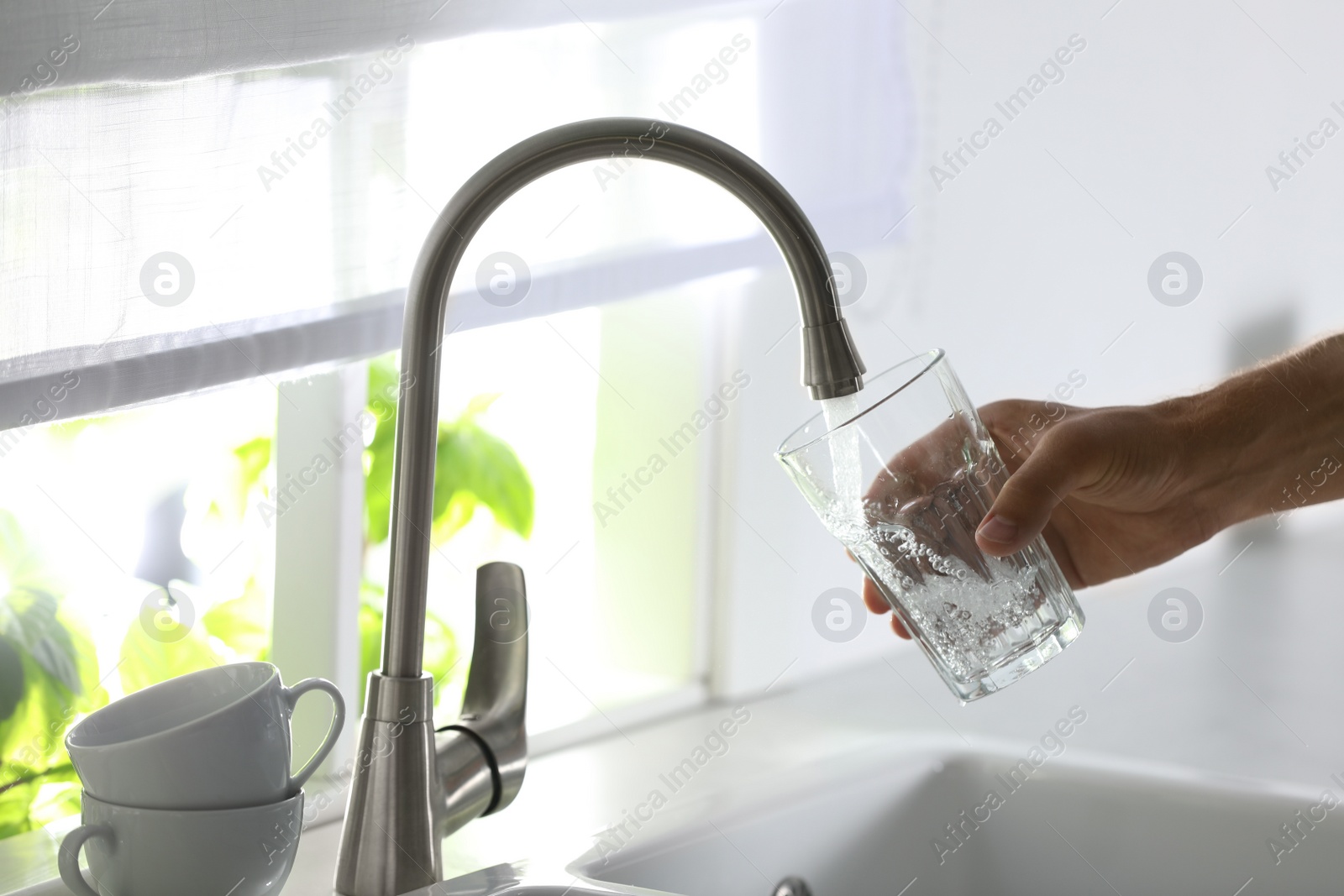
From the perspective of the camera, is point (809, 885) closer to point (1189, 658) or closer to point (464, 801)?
point (464, 801)

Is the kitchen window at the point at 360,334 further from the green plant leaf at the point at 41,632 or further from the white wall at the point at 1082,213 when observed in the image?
the white wall at the point at 1082,213

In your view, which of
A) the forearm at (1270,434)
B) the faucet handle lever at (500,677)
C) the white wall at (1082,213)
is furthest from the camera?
the white wall at (1082,213)

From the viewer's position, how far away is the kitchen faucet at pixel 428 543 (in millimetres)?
614

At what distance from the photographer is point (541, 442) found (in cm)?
148

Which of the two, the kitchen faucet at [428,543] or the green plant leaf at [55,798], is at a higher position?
the green plant leaf at [55,798]

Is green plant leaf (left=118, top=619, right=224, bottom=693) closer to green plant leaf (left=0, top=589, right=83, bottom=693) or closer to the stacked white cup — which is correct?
green plant leaf (left=0, top=589, right=83, bottom=693)

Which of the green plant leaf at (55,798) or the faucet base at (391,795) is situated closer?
the faucet base at (391,795)

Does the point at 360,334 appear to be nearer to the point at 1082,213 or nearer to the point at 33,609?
the point at 33,609

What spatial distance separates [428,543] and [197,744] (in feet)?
0.49

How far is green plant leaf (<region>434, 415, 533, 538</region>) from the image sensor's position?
1414 millimetres

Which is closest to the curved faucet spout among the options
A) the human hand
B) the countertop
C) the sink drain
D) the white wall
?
the human hand

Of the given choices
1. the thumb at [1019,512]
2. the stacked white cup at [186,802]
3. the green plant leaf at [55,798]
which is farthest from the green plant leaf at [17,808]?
the thumb at [1019,512]

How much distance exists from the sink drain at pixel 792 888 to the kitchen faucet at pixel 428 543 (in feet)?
0.93

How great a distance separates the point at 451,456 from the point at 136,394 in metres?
0.60
